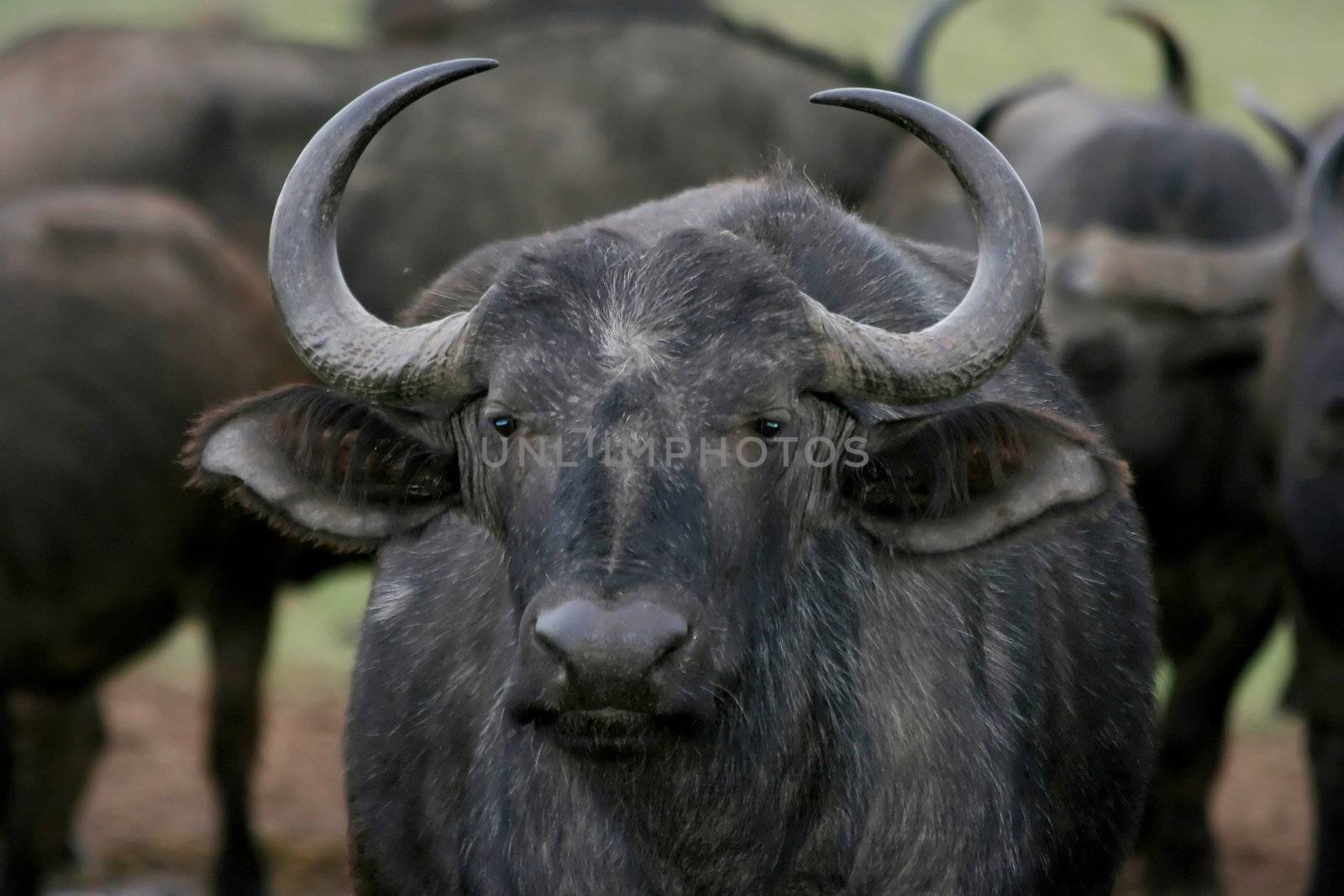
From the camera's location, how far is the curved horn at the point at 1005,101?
10320 mm

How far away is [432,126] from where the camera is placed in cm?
1112

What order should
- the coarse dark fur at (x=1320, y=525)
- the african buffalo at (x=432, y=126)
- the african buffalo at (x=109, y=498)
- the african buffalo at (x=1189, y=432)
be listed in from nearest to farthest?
1. the coarse dark fur at (x=1320, y=525)
2. the african buffalo at (x=109, y=498)
3. the african buffalo at (x=1189, y=432)
4. the african buffalo at (x=432, y=126)

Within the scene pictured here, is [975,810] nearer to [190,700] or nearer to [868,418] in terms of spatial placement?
[868,418]

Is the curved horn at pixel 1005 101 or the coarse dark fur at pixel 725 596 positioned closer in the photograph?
the coarse dark fur at pixel 725 596

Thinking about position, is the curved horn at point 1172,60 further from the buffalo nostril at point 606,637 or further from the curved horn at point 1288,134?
the buffalo nostril at point 606,637

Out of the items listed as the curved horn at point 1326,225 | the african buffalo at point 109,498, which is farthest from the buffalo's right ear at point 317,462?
the curved horn at point 1326,225

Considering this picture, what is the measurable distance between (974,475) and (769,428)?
20.5 inches

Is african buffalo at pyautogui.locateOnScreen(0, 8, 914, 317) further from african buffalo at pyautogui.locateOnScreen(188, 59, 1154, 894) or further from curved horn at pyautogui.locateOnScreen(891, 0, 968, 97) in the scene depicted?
african buffalo at pyautogui.locateOnScreen(188, 59, 1154, 894)

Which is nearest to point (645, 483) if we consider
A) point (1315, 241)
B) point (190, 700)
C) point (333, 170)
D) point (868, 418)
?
point (868, 418)

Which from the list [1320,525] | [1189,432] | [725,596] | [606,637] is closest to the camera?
[606,637]

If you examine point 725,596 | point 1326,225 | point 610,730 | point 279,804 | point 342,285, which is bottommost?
point 279,804

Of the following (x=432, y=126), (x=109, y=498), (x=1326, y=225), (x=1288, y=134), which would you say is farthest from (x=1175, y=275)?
(x=432, y=126)

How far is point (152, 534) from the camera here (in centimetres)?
772

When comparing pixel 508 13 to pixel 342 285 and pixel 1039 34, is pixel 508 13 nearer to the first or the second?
pixel 342 285
